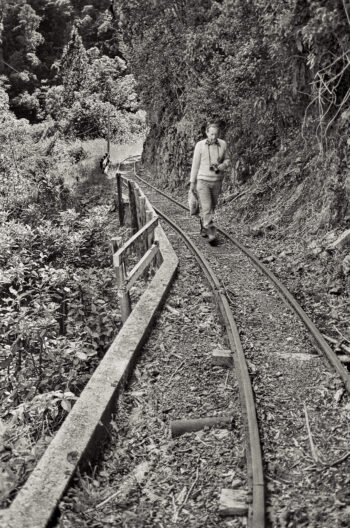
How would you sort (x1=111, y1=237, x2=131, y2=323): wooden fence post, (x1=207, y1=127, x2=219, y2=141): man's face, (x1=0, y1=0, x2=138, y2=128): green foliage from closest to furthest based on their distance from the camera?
(x1=111, y1=237, x2=131, y2=323): wooden fence post < (x1=207, y1=127, x2=219, y2=141): man's face < (x1=0, y1=0, x2=138, y2=128): green foliage

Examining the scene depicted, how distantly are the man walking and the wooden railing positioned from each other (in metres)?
1.04

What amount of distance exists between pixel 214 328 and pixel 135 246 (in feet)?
15.8

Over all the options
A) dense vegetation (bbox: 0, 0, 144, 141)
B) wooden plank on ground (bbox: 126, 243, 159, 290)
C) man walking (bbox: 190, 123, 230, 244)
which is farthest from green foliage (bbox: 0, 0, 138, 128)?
wooden plank on ground (bbox: 126, 243, 159, 290)

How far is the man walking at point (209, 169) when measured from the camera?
396 inches

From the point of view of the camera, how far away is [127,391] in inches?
213

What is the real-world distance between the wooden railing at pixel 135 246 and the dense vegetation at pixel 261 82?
2.99 meters

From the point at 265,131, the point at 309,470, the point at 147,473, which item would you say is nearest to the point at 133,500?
the point at 147,473

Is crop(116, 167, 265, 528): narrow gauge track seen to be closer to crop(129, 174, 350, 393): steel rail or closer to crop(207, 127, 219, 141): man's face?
crop(129, 174, 350, 393): steel rail

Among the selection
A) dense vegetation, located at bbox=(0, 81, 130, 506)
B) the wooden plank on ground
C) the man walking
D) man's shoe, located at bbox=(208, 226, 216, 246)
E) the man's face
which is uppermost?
the man's face

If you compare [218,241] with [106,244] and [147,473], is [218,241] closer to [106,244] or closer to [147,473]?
[106,244]

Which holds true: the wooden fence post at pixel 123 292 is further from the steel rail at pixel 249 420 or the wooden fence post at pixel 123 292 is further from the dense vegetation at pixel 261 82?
the dense vegetation at pixel 261 82

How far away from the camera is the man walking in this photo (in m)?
10.1

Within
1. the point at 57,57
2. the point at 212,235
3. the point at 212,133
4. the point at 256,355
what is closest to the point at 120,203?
the point at 212,235

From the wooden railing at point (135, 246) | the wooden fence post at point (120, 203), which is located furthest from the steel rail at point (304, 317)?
the wooden fence post at point (120, 203)
